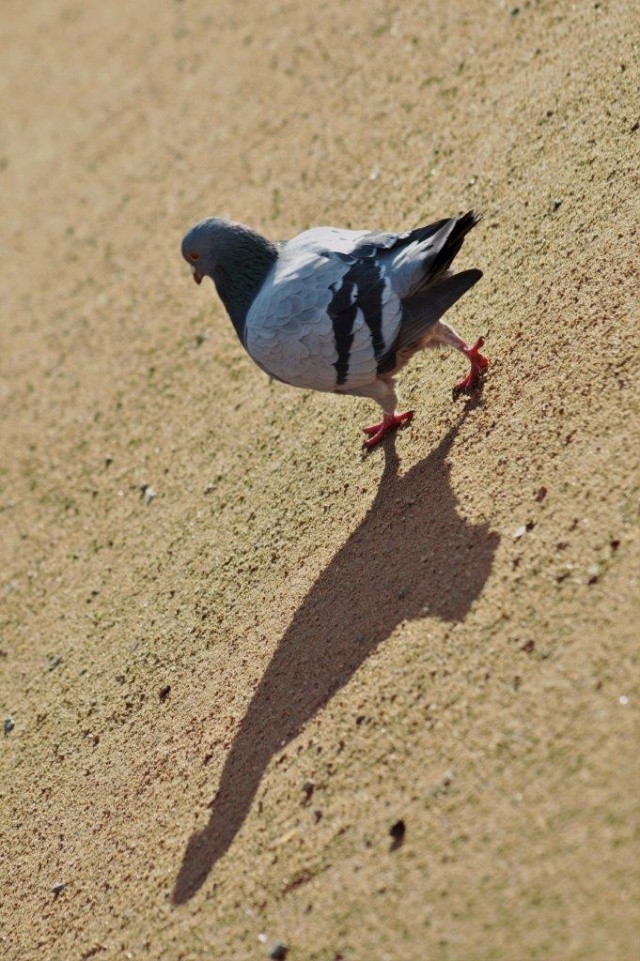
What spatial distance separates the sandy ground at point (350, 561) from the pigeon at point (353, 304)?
0.50 meters

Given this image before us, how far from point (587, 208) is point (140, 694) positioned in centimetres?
330

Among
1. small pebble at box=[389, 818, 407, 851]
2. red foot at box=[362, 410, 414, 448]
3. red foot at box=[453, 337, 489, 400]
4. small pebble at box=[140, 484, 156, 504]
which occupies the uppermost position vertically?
red foot at box=[453, 337, 489, 400]

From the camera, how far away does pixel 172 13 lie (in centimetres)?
1074

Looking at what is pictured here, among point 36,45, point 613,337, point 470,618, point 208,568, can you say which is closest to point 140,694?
point 208,568

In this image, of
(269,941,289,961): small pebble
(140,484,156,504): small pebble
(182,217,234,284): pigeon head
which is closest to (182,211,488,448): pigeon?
(182,217,234,284): pigeon head

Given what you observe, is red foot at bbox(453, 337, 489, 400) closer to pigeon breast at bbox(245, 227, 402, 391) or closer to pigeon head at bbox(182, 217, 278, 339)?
pigeon breast at bbox(245, 227, 402, 391)

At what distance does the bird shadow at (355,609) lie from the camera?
3.92m

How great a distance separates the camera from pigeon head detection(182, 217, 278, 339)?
4.88 meters

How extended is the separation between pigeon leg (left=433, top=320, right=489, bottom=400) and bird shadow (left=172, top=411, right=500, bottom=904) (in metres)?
0.29

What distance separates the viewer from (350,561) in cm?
452

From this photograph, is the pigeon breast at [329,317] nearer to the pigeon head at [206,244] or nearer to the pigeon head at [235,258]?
the pigeon head at [235,258]

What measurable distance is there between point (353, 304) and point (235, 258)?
85cm

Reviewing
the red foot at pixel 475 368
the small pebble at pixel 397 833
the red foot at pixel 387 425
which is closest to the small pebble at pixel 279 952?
the small pebble at pixel 397 833

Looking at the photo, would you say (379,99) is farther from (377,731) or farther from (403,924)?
(403,924)
